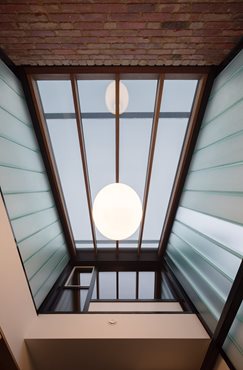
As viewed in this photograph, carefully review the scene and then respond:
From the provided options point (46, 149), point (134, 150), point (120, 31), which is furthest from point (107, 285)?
point (120, 31)

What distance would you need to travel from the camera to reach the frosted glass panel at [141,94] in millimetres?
2840

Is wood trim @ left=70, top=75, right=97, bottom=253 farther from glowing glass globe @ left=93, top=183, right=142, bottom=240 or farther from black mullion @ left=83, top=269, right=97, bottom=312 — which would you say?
black mullion @ left=83, top=269, right=97, bottom=312

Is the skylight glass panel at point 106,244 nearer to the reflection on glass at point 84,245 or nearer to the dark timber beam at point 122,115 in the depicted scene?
the reflection on glass at point 84,245

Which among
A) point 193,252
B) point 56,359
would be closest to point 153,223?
point 193,252

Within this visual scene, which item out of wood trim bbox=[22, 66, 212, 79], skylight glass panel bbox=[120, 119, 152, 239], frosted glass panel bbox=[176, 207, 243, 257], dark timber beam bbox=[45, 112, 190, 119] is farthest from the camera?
skylight glass panel bbox=[120, 119, 152, 239]

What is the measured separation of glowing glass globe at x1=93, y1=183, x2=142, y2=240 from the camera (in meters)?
2.18

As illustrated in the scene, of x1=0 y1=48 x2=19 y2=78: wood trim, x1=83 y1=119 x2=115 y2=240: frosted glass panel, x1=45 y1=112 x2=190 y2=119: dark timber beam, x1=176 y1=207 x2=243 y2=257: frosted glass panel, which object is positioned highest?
x1=0 y1=48 x2=19 y2=78: wood trim

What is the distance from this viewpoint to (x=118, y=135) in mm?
3252

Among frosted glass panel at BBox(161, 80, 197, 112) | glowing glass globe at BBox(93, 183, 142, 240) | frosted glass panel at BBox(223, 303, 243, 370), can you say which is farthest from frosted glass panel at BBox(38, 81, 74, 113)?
frosted glass panel at BBox(223, 303, 243, 370)

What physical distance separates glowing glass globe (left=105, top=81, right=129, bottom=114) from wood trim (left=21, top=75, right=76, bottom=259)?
112 centimetres

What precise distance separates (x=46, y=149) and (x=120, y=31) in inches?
85.8

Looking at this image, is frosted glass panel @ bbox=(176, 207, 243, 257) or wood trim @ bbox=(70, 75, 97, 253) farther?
wood trim @ bbox=(70, 75, 97, 253)

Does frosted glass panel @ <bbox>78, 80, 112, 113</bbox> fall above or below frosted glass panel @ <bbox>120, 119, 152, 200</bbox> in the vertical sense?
above

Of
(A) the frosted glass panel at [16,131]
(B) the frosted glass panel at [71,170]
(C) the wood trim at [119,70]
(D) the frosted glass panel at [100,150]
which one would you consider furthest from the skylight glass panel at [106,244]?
(C) the wood trim at [119,70]
